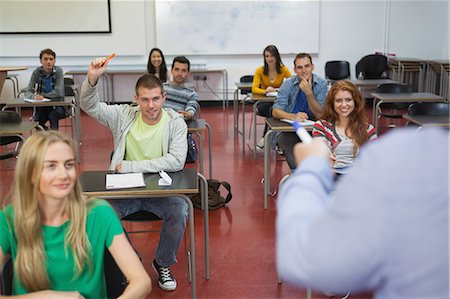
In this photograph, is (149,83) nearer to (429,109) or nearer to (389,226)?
(389,226)

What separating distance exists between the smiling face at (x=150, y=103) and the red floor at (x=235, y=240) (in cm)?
91

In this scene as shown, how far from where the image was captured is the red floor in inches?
123

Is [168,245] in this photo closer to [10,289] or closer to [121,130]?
[121,130]

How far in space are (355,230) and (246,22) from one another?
881cm

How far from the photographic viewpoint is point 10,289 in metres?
1.81

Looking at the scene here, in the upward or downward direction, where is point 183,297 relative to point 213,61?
downward

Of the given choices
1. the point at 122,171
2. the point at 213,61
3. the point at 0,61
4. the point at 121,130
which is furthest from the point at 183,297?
the point at 0,61

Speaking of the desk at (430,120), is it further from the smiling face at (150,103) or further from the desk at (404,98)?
the smiling face at (150,103)

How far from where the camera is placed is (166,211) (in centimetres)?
302

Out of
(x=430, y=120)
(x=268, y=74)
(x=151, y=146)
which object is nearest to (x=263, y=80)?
(x=268, y=74)

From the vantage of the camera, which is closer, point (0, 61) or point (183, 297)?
point (183, 297)

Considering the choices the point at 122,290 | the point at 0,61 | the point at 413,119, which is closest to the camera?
the point at 122,290

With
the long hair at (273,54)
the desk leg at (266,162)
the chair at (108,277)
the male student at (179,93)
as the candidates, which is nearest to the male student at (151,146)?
the chair at (108,277)

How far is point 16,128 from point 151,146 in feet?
5.87
